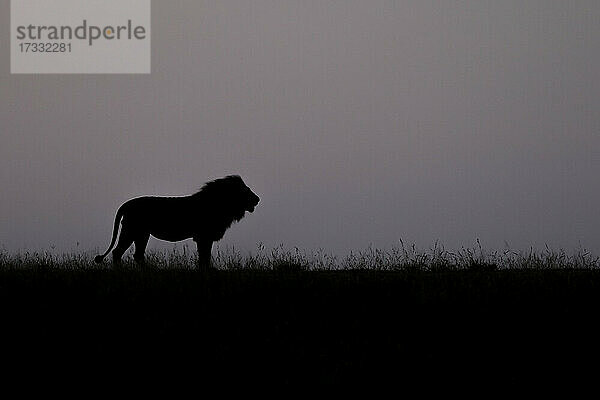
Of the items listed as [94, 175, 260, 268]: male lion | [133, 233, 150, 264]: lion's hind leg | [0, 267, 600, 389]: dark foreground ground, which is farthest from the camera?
[133, 233, 150, 264]: lion's hind leg

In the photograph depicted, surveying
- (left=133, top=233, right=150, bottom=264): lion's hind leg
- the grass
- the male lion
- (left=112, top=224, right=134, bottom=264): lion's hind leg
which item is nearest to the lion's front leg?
the male lion

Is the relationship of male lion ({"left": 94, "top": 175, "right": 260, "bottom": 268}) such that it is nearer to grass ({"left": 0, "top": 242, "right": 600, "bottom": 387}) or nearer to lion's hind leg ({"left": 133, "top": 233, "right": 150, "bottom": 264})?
lion's hind leg ({"left": 133, "top": 233, "right": 150, "bottom": 264})

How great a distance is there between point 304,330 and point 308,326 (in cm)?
15

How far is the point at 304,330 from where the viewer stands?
8.09 m

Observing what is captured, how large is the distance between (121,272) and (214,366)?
515 centimetres

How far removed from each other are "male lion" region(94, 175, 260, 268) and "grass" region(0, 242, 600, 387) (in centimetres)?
310

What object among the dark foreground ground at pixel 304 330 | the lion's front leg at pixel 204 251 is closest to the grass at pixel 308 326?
the dark foreground ground at pixel 304 330

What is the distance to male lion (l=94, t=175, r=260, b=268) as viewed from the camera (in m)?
14.7

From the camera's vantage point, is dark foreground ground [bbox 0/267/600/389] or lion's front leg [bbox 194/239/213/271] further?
lion's front leg [bbox 194/239/213/271]

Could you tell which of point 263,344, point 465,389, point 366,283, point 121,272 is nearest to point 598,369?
point 465,389

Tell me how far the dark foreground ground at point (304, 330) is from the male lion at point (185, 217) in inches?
143

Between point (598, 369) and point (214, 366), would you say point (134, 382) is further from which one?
point (598, 369)

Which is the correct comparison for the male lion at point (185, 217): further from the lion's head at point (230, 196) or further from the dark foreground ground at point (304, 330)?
the dark foreground ground at point (304, 330)

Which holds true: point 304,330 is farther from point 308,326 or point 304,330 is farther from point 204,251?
point 204,251
